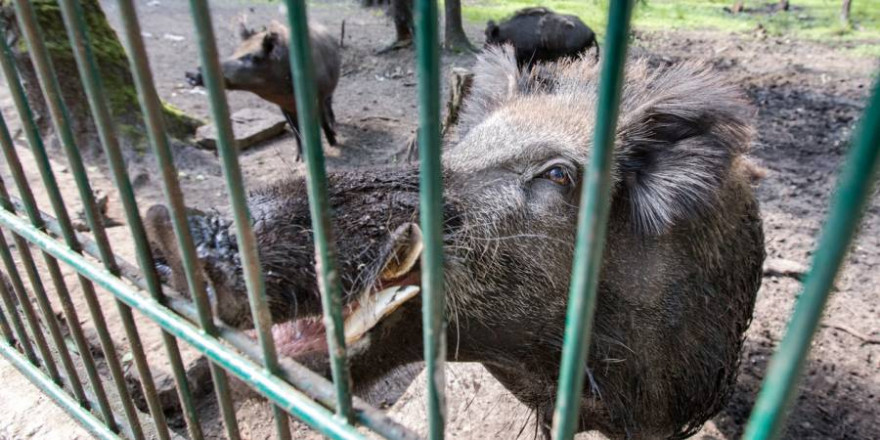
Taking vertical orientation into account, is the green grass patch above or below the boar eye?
below

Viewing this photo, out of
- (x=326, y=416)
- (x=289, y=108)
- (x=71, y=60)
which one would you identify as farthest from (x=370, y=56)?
(x=326, y=416)

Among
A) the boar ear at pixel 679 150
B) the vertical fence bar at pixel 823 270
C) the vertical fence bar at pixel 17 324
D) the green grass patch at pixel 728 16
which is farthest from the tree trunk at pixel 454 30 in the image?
the vertical fence bar at pixel 823 270

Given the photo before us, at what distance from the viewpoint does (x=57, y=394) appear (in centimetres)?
239

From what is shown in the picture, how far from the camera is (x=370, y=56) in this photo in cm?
1297

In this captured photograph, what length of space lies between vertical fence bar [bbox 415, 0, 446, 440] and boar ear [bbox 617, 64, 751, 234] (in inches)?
59.2

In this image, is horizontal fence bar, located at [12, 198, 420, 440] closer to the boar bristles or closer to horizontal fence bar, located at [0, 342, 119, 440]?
horizontal fence bar, located at [0, 342, 119, 440]

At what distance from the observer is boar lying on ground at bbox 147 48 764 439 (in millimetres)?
1656

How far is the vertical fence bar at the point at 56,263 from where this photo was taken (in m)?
1.72

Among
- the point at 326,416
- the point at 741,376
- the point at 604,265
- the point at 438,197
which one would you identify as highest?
the point at 438,197

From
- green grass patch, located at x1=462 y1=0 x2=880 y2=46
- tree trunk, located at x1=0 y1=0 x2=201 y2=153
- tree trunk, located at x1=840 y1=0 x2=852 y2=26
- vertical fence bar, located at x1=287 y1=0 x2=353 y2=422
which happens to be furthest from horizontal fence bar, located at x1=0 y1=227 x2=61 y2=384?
tree trunk, located at x1=840 y1=0 x2=852 y2=26

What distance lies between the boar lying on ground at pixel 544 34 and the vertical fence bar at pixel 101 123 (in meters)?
8.20

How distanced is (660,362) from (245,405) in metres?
2.26

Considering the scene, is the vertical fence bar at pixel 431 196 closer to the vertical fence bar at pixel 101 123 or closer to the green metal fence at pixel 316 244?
the green metal fence at pixel 316 244

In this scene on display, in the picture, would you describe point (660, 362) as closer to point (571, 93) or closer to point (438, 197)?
point (571, 93)
